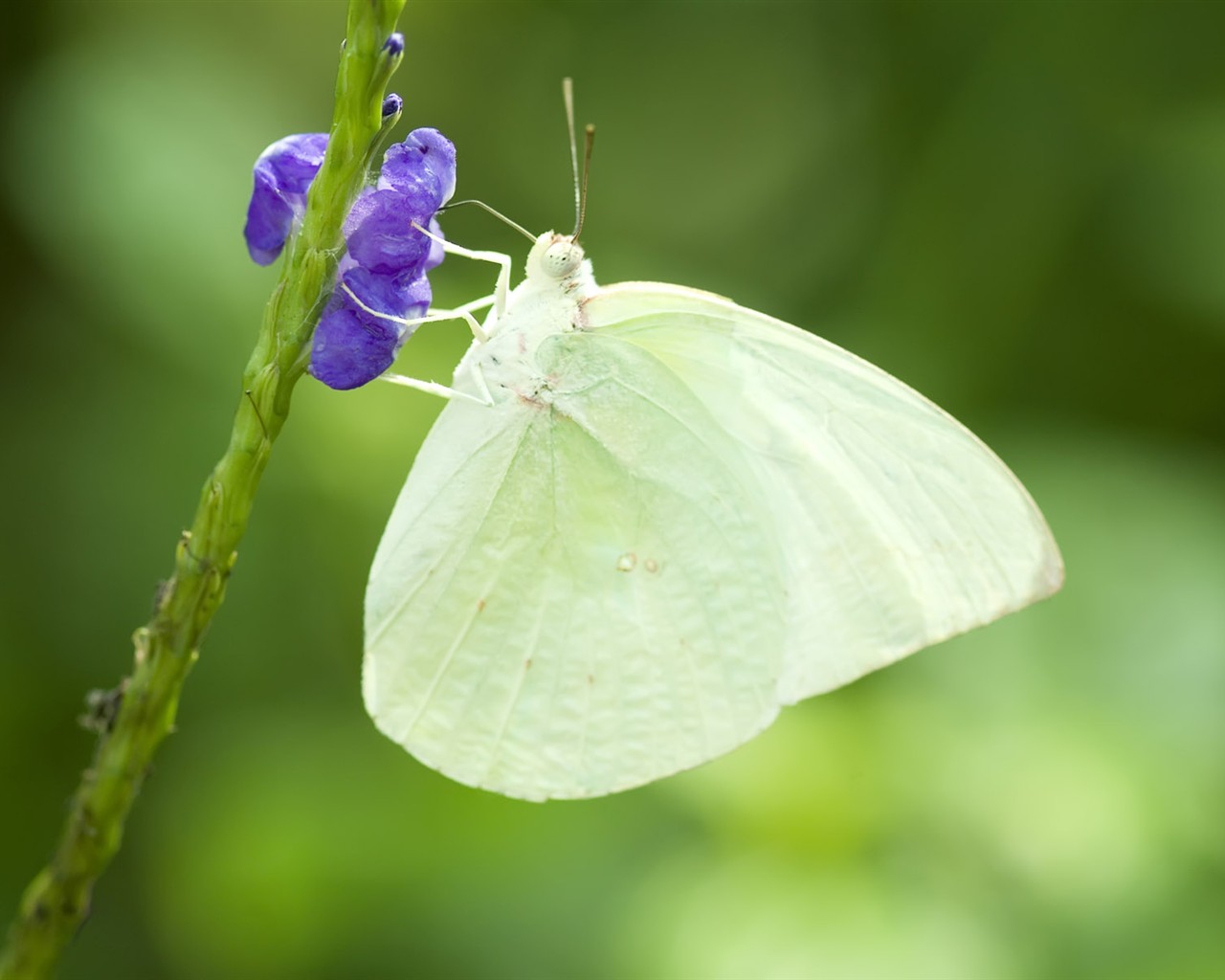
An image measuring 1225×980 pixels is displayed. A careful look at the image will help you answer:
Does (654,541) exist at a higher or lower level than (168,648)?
higher

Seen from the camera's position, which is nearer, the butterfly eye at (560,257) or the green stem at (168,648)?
the green stem at (168,648)

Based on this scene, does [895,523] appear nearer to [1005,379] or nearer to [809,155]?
[1005,379]

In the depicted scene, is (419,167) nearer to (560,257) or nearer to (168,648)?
(560,257)

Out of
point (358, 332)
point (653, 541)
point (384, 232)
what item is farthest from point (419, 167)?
point (653, 541)

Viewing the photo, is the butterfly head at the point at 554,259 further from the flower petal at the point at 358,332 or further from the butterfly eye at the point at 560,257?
the flower petal at the point at 358,332

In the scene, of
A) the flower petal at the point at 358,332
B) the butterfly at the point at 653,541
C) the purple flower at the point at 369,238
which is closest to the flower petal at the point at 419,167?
the purple flower at the point at 369,238
